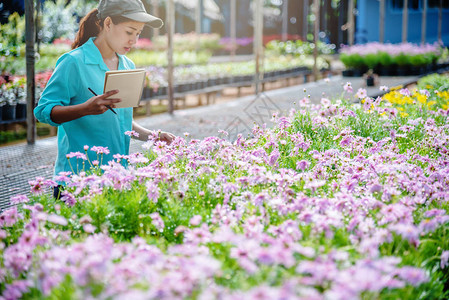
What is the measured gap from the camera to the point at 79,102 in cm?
313

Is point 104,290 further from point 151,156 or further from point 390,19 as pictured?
point 390,19

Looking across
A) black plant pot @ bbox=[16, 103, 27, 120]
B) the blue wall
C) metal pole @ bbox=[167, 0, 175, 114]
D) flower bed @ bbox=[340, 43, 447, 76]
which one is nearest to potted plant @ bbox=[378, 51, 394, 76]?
flower bed @ bbox=[340, 43, 447, 76]

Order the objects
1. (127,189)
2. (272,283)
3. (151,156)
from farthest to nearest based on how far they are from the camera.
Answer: (151,156) → (127,189) → (272,283)

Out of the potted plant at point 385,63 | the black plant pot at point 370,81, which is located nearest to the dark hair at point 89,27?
the black plant pot at point 370,81

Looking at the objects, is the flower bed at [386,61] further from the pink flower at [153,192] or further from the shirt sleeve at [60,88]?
the pink flower at [153,192]

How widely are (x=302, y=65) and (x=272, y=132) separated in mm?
14515

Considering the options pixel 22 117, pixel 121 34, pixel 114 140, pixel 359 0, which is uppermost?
pixel 359 0

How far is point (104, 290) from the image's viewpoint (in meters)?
1.73

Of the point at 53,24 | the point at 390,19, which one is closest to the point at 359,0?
the point at 390,19

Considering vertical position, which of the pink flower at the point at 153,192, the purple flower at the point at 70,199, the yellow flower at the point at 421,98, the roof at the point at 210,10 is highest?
the roof at the point at 210,10

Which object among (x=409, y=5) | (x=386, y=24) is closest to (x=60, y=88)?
(x=386, y=24)

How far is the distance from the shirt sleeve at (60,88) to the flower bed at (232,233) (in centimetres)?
30

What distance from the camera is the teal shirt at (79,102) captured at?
300cm

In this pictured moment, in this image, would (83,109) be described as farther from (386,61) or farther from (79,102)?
(386,61)
